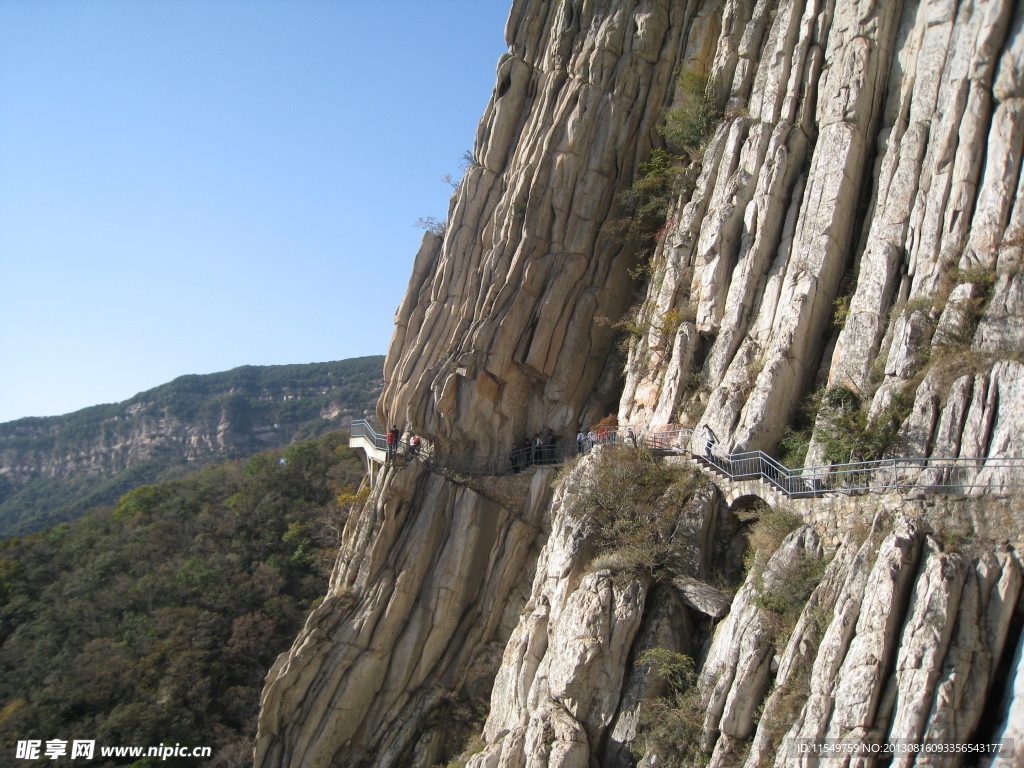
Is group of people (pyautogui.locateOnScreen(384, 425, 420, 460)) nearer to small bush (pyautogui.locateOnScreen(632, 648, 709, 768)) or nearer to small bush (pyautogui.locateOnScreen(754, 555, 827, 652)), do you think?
small bush (pyautogui.locateOnScreen(632, 648, 709, 768))

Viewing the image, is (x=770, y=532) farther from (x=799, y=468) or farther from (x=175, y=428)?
(x=175, y=428)

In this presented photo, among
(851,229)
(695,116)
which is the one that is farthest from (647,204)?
(851,229)

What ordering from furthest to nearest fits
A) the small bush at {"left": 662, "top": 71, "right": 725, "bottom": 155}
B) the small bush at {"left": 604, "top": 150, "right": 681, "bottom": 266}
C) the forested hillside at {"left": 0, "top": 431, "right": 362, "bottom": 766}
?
the forested hillside at {"left": 0, "top": 431, "right": 362, "bottom": 766} → the small bush at {"left": 604, "top": 150, "right": 681, "bottom": 266} → the small bush at {"left": 662, "top": 71, "right": 725, "bottom": 155}

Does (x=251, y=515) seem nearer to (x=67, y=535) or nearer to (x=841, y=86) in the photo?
(x=67, y=535)

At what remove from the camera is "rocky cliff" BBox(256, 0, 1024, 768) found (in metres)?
12.8

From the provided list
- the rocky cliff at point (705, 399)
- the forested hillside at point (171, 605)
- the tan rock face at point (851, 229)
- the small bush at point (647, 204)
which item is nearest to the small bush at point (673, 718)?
the rocky cliff at point (705, 399)

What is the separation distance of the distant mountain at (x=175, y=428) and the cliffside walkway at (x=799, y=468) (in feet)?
283

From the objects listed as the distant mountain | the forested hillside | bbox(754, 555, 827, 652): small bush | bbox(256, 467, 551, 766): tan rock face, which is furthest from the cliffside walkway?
the distant mountain

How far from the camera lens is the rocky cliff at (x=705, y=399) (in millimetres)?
12805

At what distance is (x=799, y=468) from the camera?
1703 centimetres

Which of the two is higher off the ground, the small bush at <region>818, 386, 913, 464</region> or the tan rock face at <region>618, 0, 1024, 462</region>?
the tan rock face at <region>618, 0, 1024, 462</region>

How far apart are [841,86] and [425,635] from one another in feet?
61.7

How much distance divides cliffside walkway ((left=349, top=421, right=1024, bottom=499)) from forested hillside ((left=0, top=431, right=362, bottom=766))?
1245 cm

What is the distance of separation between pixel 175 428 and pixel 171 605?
97.9 metres
